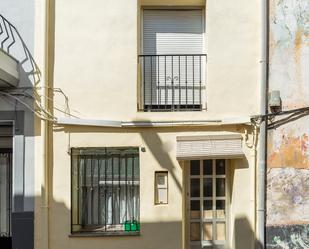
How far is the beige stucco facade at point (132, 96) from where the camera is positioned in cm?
705

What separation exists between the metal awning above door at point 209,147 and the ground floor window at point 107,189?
852mm

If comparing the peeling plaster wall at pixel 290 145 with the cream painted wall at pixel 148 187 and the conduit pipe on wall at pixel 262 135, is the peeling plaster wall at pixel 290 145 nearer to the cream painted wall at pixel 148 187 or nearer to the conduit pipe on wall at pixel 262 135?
the conduit pipe on wall at pixel 262 135

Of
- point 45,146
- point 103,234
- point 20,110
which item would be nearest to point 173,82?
point 45,146

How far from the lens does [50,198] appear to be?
7035 millimetres

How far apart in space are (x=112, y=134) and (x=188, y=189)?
167cm

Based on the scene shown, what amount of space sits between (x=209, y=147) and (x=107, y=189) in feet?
6.29

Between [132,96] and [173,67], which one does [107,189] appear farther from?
[173,67]

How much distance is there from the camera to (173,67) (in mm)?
7480

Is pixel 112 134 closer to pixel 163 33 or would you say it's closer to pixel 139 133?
pixel 139 133

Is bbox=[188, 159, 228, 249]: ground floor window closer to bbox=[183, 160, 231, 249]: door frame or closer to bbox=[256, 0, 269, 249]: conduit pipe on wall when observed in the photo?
bbox=[183, 160, 231, 249]: door frame

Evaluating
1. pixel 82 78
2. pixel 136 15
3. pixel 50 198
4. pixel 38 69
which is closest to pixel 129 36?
pixel 136 15

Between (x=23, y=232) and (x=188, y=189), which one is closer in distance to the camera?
(x=23, y=232)

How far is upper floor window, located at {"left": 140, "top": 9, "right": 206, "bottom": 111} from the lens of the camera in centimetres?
748

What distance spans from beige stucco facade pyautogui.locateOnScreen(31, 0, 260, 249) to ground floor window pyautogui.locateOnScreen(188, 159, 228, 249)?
0.38 m
